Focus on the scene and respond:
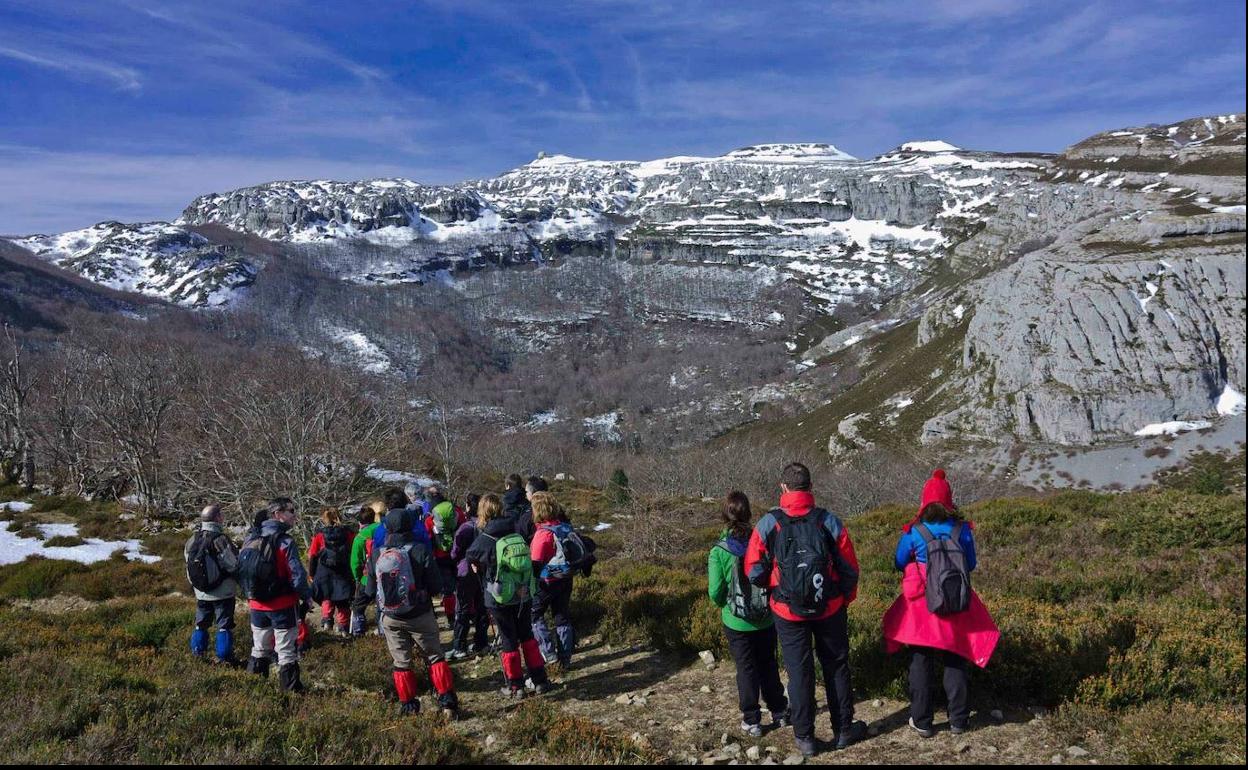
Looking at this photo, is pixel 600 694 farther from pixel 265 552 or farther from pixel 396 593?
pixel 265 552

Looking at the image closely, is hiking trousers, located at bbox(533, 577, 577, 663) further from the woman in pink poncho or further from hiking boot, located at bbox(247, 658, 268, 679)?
the woman in pink poncho

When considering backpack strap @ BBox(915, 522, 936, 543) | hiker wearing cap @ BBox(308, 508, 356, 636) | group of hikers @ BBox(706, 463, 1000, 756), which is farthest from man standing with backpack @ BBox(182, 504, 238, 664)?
backpack strap @ BBox(915, 522, 936, 543)

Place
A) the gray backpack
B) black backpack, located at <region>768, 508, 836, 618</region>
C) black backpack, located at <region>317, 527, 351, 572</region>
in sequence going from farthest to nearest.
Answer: black backpack, located at <region>317, 527, 351, 572</region> < the gray backpack < black backpack, located at <region>768, 508, 836, 618</region>

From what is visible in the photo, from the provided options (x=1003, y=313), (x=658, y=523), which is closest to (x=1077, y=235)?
(x=1003, y=313)

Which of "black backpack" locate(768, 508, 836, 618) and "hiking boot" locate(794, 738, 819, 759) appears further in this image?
"hiking boot" locate(794, 738, 819, 759)

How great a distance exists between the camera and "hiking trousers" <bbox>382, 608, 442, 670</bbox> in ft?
21.7

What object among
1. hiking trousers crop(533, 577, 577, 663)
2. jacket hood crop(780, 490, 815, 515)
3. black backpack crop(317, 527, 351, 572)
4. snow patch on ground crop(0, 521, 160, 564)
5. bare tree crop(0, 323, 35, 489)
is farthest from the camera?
bare tree crop(0, 323, 35, 489)

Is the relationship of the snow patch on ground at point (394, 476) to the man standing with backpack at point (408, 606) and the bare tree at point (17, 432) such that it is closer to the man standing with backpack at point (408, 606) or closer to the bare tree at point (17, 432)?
the bare tree at point (17, 432)

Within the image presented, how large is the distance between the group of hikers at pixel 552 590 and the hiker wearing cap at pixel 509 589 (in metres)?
0.01

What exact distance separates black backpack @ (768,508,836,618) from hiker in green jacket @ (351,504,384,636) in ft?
18.3

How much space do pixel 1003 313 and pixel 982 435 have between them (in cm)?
2621

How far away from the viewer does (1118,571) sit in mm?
9102

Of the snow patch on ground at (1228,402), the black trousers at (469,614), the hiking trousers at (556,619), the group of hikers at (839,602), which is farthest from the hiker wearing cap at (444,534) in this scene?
the snow patch on ground at (1228,402)

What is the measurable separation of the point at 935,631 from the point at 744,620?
150 centimetres
